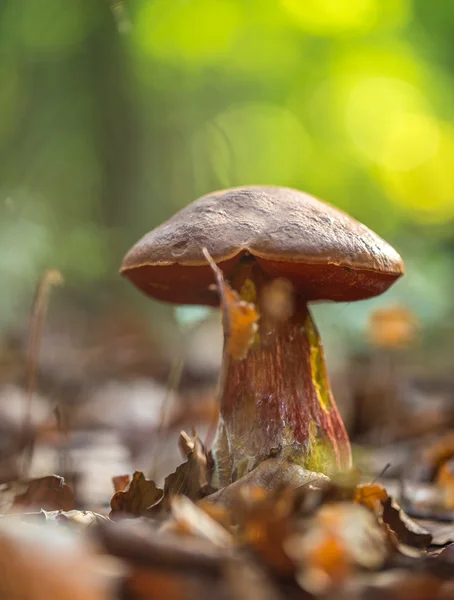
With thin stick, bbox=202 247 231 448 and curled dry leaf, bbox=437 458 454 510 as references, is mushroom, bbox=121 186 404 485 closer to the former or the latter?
thin stick, bbox=202 247 231 448

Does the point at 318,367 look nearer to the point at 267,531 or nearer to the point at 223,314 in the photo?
the point at 223,314

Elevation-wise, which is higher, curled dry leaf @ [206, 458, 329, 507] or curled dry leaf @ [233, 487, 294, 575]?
curled dry leaf @ [233, 487, 294, 575]

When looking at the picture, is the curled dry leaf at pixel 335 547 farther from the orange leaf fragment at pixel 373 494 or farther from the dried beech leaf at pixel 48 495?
the dried beech leaf at pixel 48 495

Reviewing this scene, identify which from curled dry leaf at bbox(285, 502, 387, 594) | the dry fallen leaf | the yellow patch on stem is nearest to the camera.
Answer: curled dry leaf at bbox(285, 502, 387, 594)

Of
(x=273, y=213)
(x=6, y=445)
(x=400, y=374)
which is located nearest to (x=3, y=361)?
(x=6, y=445)

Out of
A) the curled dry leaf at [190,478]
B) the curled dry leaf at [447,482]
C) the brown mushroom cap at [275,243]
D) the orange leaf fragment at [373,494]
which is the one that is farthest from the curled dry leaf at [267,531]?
the curled dry leaf at [447,482]

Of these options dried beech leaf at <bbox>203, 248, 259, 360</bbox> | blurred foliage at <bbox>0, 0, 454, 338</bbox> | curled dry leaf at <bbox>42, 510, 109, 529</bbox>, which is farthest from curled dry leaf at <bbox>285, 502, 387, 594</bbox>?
blurred foliage at <bbox>0, 0, 454, 338</bbox>

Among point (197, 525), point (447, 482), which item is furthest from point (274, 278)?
point (447, 482)
